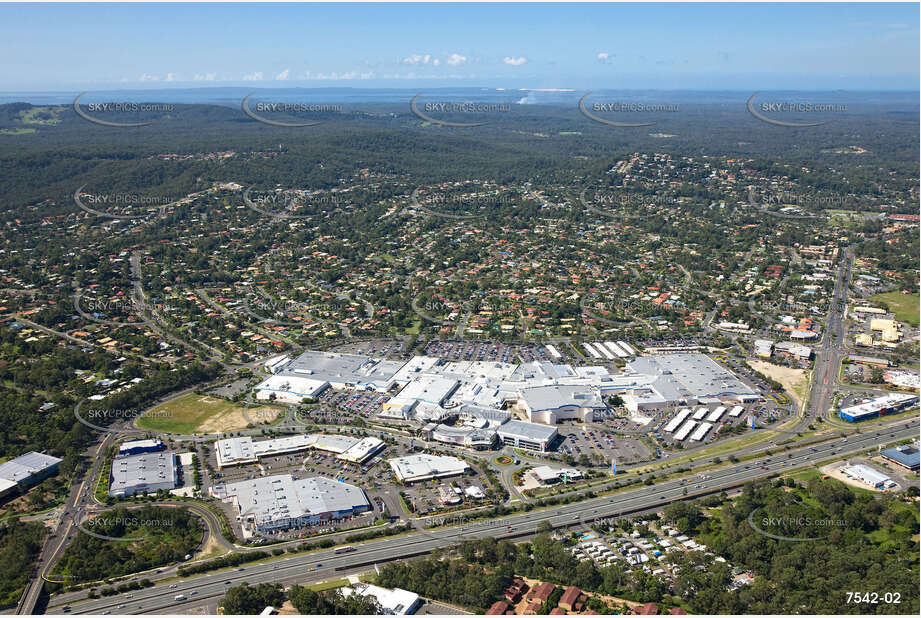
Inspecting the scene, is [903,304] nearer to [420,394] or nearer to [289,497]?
[420,394]

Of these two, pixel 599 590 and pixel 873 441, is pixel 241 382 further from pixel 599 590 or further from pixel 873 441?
pixel 873 441

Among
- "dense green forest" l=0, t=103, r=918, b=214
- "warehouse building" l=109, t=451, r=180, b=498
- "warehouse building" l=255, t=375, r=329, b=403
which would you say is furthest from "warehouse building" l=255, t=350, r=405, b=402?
"dense green forest" l=0, t=103, r=918, b=214

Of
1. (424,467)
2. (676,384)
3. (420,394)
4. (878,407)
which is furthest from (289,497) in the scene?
(878,407)

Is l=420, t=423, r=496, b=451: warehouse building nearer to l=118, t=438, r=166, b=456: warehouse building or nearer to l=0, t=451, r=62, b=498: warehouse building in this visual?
l=118, t=438, r=166, b=456: warehouse building

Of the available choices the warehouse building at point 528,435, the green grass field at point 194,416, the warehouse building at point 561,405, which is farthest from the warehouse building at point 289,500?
the warehouse building at point 561,405

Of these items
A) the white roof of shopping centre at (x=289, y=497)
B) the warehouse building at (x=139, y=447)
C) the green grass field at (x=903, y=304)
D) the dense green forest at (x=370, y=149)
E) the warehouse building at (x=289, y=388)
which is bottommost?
the warehouse building at (x=139, y=447)

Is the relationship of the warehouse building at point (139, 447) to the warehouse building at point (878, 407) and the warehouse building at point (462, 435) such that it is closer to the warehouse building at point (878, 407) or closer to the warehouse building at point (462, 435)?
the warehouse building at point (462, 435)

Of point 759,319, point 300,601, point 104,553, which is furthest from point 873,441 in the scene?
point 104,553
